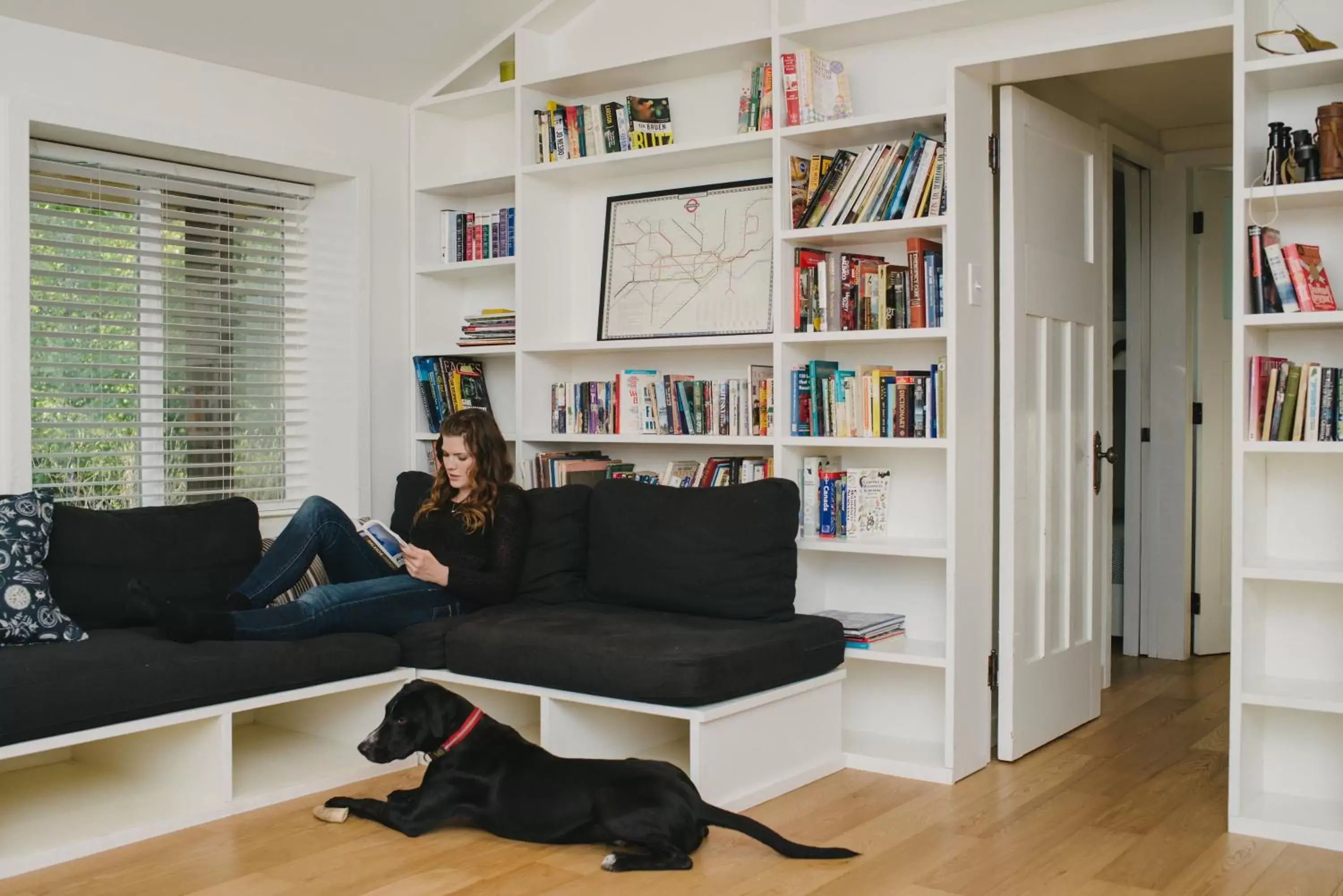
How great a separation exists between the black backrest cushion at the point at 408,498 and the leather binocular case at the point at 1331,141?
2.85 meters

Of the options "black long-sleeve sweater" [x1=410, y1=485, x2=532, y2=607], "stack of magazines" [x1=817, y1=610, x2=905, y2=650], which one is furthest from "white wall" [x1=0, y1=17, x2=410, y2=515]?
"stack of magazines" [x1=817, y1=610, x2=905, y2=650]

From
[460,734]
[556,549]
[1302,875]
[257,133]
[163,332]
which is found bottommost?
[1302,875]

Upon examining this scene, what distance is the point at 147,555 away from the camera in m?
3.90

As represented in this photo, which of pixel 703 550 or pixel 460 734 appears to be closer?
pixel 460 734

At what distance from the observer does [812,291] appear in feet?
13.6

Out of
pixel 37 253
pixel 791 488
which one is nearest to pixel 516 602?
pixel 791 488

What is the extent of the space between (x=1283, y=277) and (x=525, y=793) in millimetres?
2268

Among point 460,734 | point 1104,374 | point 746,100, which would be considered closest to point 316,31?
point 746,100

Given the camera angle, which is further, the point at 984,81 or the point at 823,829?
the point at 984,81

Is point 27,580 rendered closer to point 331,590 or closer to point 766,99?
point 331,590

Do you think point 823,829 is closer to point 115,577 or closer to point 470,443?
point 470,443

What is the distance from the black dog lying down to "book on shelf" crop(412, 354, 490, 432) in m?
1.92

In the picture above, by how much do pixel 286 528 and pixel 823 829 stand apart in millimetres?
1871

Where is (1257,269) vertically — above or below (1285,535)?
above
